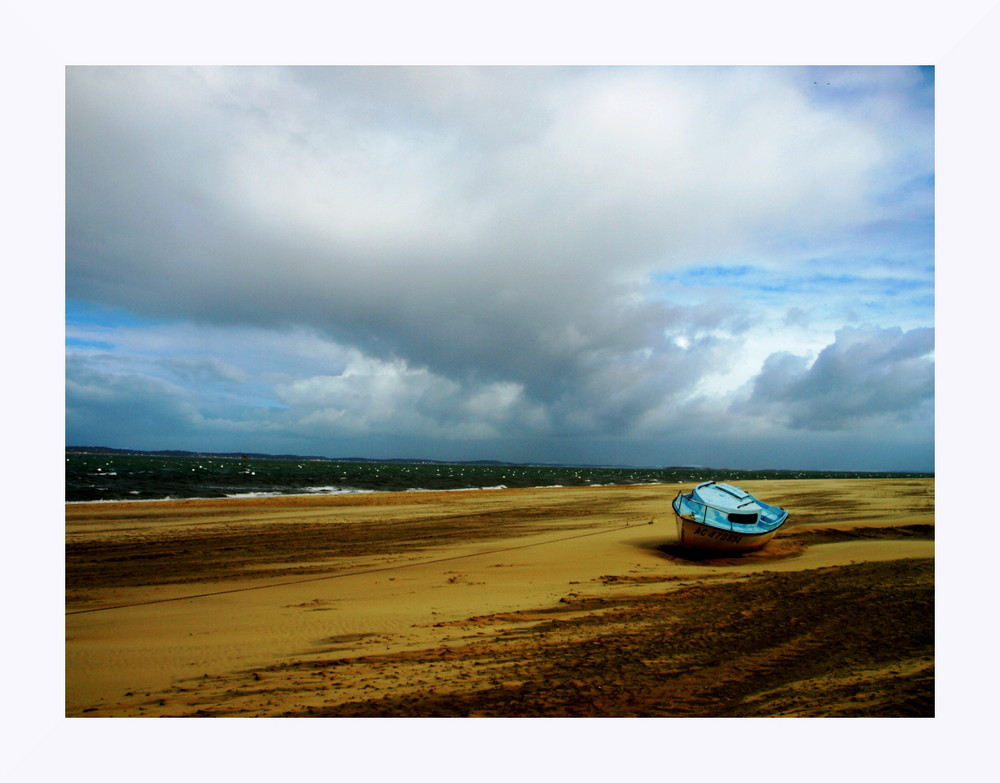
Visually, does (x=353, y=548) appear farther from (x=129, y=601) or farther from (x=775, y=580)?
(x=775, y=580)

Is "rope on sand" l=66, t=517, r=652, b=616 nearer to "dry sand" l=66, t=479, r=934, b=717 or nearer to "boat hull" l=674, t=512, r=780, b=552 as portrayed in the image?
"dry sand" l=66, t=479, r=934, b=717

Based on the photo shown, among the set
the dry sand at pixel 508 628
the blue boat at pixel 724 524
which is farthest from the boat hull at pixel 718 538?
the dry sand at pixel 508 628

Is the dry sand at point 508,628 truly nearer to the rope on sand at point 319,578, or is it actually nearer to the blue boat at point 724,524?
the rope on sand at point 319,578

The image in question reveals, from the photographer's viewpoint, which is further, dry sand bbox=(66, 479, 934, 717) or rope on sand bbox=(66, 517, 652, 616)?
rope on sand bbox=(66, 517, 652, 616)

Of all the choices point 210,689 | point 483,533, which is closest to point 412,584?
point 210,689

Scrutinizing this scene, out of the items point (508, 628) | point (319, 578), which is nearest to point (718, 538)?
point (508, 628)

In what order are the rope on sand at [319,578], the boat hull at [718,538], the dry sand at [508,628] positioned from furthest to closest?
the boat hull at [718,538] < the rope on sand at [319,578] < the dry sand at [508,628]

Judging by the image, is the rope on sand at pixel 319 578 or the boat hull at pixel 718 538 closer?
the rope on sand at pixel 319 578

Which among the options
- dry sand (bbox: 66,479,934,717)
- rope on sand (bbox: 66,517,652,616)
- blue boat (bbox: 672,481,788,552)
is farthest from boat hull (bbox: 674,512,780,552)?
rope on sand (bbox: 66,517,652,616)
